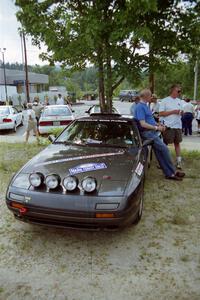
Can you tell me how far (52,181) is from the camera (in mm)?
3338

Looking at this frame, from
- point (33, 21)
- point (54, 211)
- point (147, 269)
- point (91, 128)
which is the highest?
point (33, 21)

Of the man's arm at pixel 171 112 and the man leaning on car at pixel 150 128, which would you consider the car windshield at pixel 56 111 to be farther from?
the man leaning on car at pixel 150 128

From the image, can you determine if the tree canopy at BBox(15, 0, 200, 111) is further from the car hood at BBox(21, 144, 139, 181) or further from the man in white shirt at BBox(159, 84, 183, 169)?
the car hood at BBox(21, 144, 139, 181)

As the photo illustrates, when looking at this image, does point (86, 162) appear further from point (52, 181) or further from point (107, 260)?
point (107, 260)

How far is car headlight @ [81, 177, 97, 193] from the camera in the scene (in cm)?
322

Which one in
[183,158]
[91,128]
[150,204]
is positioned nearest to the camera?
[150,204]

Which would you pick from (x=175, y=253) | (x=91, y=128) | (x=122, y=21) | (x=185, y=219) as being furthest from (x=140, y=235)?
(x=122, y=21)

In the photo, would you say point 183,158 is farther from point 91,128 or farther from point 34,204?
point 34,204

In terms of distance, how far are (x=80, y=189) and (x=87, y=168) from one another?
488 mm

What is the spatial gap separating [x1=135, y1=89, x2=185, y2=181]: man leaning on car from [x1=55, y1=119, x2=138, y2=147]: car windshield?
41 centimetres

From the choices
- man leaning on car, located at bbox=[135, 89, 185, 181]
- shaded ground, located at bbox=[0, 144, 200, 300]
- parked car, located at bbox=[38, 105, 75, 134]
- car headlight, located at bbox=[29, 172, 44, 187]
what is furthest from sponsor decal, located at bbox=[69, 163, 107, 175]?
parked car, located at bbox=[38, 105, 75, 134]

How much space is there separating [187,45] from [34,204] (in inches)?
194

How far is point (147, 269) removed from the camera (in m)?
2.96

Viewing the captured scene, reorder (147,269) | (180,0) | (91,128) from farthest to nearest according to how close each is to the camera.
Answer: (180,0)
(91,128)
(147,269)
